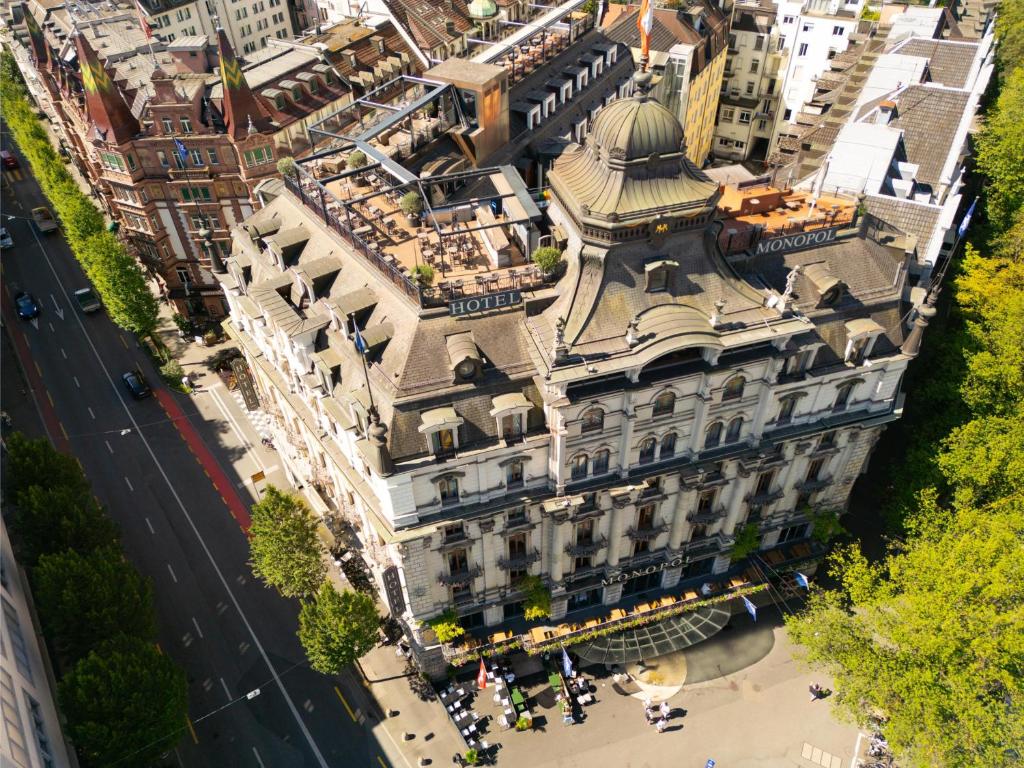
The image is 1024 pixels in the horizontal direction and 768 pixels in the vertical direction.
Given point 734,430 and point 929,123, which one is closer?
point 734,430

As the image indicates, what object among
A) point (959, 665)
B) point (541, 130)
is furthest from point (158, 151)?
point (959, 665)

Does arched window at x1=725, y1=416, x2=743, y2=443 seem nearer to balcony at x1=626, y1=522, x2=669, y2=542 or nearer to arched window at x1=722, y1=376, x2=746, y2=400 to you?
arched window at x1=722, y1=376, x2=746, y2=400

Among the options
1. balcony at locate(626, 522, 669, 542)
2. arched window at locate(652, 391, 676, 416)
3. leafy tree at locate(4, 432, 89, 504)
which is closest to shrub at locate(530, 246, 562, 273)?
arched window at locate(652, 391, 676, 416)

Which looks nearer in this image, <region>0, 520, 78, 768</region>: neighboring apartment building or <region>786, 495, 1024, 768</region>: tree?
<region>0, 520, 78, 768</region>: neighboring apartment building

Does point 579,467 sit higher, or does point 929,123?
point 929,123

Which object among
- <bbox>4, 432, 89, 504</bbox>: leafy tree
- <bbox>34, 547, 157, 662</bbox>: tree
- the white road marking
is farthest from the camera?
<bbox>4, 432, 89, 504</bbox>: leafy tree

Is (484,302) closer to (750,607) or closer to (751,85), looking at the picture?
(750,607)

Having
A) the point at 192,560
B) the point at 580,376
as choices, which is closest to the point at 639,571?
the point at 580,376
